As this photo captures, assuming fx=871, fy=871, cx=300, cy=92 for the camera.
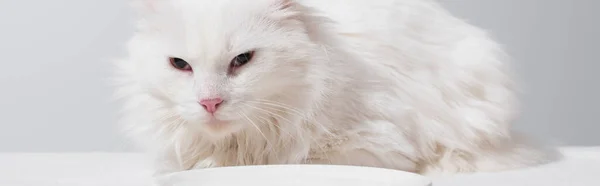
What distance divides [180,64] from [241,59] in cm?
13

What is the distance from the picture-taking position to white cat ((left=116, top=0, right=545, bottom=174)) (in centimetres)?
170

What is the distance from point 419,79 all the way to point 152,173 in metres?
0.64

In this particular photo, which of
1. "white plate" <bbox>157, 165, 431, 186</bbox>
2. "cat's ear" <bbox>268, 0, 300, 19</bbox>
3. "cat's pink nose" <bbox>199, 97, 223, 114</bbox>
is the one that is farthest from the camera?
"cat's ear" <bbox>268, 0, 300, 19</bbox>

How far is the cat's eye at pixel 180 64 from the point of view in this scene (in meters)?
1.73

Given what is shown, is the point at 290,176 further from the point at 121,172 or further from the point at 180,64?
the point at 121,172

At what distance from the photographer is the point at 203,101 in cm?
164

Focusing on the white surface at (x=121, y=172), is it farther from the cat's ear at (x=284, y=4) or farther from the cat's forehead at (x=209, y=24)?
the cat's ear at (x=284, y=4)

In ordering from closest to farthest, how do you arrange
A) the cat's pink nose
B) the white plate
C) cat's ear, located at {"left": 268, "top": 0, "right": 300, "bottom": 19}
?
the white plate, the cat's pink nose, cat's ear, located at {"left": 268, "top": 0, "right": 300, "bottom": 19}

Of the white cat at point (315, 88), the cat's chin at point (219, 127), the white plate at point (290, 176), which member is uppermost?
the white cat at point (315, 88)

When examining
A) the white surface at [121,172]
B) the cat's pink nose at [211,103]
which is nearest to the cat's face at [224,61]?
the cat's pink nose at [211,103]

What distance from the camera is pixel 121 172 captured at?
2.02 metres

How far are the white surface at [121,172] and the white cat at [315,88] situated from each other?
87mm

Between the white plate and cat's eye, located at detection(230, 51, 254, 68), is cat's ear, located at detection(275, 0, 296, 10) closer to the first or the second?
cat's eye, located at detection(230, 51, 254, 68)

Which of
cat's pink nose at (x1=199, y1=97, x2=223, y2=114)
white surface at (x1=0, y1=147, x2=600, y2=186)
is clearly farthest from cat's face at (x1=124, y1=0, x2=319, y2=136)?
white surface at (x1=0, y1=147, x2=600, y2=186)
